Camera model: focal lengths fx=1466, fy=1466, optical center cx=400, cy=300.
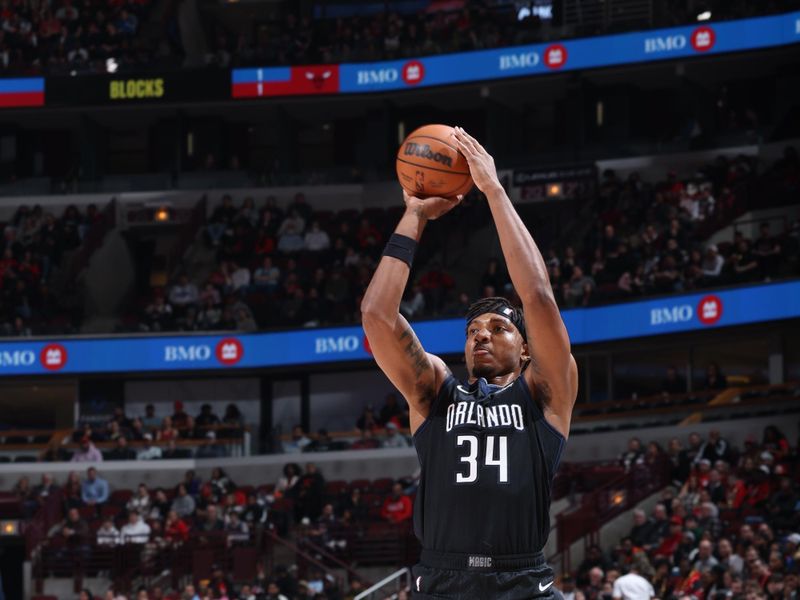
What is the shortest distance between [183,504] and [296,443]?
13.0 ft

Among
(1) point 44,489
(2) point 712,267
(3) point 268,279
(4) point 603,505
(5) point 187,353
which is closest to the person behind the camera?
(4) point 603,505

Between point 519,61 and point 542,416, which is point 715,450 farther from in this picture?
point 542,416

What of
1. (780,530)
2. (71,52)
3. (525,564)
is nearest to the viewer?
(525,564)

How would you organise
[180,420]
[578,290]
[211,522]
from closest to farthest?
[211,522] → [578,290] → [180,420]

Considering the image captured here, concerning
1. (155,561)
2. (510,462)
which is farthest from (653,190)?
(510,462)

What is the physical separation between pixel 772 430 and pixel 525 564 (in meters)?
17.9

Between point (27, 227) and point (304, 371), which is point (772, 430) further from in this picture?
point (27, 227)

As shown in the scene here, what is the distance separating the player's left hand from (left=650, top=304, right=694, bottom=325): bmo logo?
21.0 metres

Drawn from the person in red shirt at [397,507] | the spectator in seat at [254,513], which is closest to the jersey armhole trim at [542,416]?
the person in red shirt at [397,507]

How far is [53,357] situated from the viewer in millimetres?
30375

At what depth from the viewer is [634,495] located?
23.0 m

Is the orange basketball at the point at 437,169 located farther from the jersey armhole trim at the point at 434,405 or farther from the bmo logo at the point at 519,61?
the bmo logo at the point at 519,61

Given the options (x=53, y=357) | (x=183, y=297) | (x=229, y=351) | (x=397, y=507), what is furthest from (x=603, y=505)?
(x=53, y=357)

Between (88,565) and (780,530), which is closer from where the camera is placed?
(780,530)
